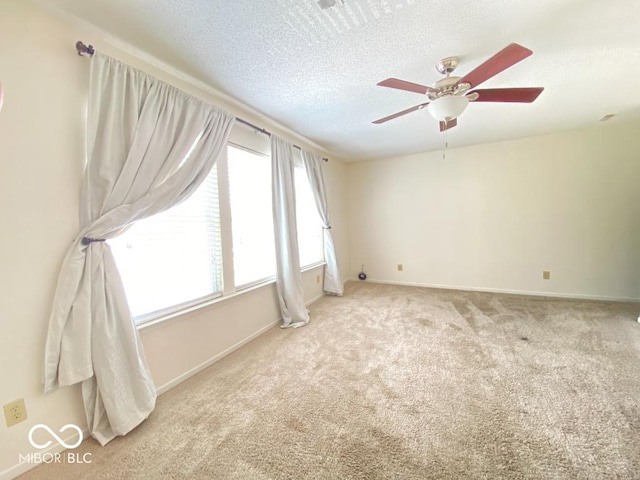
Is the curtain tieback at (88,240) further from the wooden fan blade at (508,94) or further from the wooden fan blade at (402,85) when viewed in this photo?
the wooden fan blade at (508,94)

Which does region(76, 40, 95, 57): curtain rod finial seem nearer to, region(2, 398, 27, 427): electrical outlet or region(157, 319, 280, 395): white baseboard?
region(2, 398, 27, 427): electrical outlet

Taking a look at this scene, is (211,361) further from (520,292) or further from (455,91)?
(520,292)

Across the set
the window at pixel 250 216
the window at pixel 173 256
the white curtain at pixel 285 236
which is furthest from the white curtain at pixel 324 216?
the window at pixel 173 256

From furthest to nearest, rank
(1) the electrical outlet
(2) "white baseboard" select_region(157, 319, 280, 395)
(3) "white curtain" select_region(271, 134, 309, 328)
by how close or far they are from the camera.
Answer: (3) "white curtain" select_region(271, 134, 309, 328), (2) "white baseboard" select_region(157, 319, 280, 395), (1) the electrical outlet

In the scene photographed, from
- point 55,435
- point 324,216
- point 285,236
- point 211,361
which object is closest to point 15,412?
point 55,435

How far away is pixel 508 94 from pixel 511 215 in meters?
2.72

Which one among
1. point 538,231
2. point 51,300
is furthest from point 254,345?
point 538,231

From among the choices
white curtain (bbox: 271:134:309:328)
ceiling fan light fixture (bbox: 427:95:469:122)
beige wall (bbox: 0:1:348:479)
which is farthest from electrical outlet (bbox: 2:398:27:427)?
ceiling fan light fixture (bbox: 427:95:469:122)

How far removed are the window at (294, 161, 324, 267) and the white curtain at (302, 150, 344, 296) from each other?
8cm

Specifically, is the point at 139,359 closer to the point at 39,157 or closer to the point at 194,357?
the point at 194,357

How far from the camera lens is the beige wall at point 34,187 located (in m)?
1.25

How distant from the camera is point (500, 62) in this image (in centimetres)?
140

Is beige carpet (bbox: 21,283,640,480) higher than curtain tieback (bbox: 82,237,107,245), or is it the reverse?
curtain tieback (bbox: 82,237,107,245)

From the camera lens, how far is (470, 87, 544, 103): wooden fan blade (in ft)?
5.53
